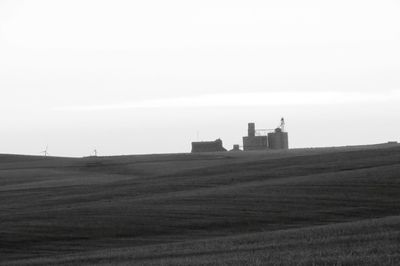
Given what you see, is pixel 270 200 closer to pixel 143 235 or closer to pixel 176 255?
pixel 143 235

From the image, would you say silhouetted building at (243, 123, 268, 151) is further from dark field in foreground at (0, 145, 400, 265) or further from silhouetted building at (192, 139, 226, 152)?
dark field in foreground at (0, 145, 400, 265)

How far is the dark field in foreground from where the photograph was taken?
22.3 meters

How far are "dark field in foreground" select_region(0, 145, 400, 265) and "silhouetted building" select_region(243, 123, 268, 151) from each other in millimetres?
52756

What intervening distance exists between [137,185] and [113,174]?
67.0ft

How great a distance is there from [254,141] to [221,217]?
8097cm

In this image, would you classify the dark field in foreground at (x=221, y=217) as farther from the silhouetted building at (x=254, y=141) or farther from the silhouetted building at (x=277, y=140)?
the silhouetted building at (x=254, y=141)

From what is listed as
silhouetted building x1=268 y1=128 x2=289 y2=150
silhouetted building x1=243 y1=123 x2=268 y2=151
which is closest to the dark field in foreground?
silhouetted building x1=268 y1=128 x2=289 y2=150

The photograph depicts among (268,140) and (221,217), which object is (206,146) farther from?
(221,217)

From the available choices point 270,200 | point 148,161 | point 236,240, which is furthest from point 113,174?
point 236,240

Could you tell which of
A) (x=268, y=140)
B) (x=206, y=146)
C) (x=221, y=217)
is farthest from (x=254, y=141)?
(x=221, y=217)

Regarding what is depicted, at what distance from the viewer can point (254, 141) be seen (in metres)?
116

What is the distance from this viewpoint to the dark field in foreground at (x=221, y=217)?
22266 mm

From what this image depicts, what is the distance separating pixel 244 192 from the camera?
42188 mm

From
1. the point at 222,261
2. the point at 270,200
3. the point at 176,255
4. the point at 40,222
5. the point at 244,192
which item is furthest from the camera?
the point at 244,192
